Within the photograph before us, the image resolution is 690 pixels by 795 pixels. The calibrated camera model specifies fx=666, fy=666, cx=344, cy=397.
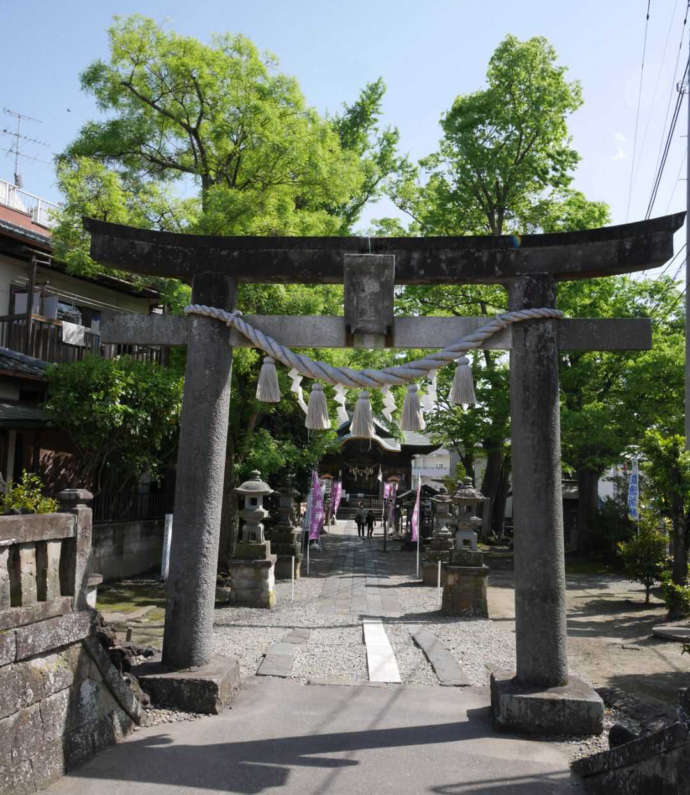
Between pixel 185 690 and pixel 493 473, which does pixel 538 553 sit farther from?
pixel 493 473

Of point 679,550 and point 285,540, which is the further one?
point 285,540

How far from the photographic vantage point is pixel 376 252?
6531mm

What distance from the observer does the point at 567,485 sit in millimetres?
30328

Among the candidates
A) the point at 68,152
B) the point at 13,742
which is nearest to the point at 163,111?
the point at 68,152

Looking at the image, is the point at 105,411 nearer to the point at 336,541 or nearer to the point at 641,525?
the point at 641,525

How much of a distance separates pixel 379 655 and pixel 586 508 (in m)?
16.4

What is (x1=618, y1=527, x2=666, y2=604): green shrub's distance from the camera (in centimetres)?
1449

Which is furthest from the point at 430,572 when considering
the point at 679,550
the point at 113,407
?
the point at 113,407

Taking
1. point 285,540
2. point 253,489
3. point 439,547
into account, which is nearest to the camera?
point 253,489

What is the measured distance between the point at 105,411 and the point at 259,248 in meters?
6.66

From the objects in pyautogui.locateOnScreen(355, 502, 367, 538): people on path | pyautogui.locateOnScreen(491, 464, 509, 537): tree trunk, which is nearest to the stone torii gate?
pyautogui.locateOnScreen(491, 464, 509, 537): tree trunk

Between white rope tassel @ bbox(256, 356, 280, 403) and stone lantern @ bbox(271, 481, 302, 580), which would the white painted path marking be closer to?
white rope tassel @ bbox(256, 356, 280, 403)

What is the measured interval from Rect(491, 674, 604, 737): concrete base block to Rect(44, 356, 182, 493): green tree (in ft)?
29.1

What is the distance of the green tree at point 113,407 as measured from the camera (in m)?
12.2
